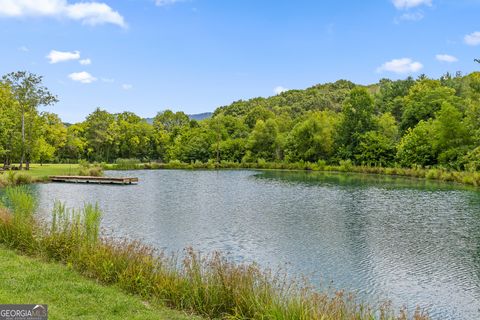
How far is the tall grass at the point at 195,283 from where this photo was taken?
726 centimetres

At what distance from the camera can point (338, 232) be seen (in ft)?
62.3

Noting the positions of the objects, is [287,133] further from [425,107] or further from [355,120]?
[425,107]

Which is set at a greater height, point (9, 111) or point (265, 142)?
point (9, 111)

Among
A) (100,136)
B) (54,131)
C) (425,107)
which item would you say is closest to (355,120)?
(425,107)

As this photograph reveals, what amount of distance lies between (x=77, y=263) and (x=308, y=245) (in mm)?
8823

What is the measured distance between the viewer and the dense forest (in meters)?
47.4

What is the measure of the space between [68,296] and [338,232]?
43.4 feet

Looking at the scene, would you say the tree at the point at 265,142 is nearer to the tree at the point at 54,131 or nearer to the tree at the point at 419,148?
the tree at the point at 419,148

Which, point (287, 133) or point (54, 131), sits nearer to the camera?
point (54, 131)

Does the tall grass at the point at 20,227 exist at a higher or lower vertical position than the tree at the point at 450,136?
lower

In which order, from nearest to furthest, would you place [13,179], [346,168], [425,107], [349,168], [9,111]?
1. [13,179]
2. [9,111]
3. [349,168]
4. [346,168]
5. [425,107]

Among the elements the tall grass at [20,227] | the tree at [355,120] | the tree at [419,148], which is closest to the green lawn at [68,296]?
the tall grass at [20,227]

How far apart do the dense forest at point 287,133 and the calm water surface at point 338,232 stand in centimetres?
1438

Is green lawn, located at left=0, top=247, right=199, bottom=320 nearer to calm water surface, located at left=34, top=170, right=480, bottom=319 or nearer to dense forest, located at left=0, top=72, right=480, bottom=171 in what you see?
calm water surface, located at left=34, top=170, right=480, bottom=319
